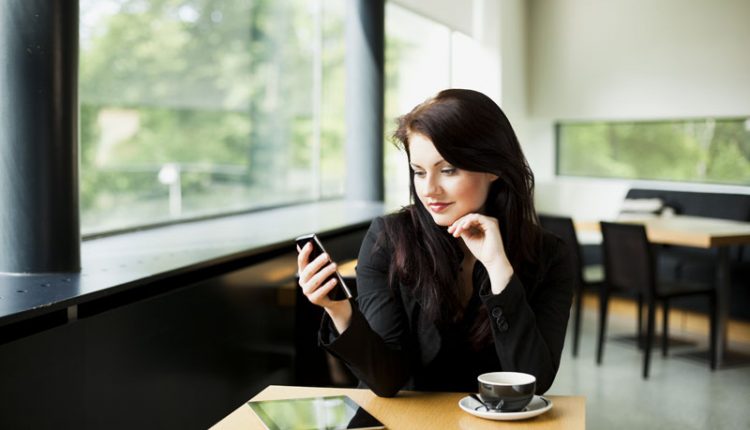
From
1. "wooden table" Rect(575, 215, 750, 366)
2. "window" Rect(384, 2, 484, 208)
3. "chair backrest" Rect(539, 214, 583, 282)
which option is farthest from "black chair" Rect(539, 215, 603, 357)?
"window" Rect(384, 2, 484, 208)

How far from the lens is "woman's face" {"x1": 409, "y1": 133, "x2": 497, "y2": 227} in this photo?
191 centimetres

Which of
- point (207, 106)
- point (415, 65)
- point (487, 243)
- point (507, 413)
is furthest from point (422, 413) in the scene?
point (207, 106)

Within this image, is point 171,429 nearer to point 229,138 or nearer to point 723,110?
point 723,110

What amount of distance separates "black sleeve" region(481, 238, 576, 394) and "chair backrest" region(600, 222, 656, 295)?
306cm

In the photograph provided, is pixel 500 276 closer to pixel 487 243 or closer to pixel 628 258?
pixel 487 243

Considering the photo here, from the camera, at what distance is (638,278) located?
502 cm

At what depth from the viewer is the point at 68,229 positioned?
2.60 meters

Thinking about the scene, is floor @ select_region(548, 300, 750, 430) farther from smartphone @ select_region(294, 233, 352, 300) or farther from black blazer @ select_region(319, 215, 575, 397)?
smartphone @ select_region(294, 233, 352, 300)

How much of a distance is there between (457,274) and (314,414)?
576 millimetres

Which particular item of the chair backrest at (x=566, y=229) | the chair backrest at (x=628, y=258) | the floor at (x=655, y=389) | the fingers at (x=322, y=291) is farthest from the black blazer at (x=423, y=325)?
the chair backrest at (x=566, y=229)

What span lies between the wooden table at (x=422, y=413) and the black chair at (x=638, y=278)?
3.35 m

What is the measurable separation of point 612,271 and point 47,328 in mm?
3840

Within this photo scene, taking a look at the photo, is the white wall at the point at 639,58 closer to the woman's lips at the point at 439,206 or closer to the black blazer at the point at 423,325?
the black blazer at the point at 423,325

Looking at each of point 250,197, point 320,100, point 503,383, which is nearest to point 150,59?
point 250,197
